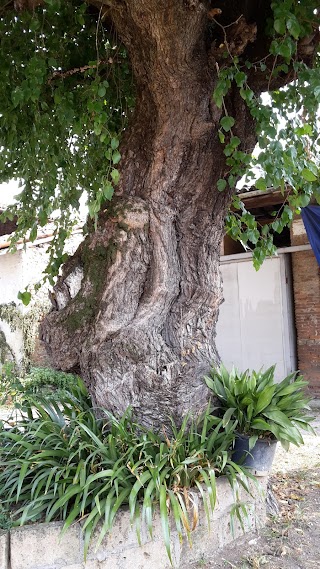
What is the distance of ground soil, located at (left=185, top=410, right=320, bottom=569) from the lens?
10.0ft

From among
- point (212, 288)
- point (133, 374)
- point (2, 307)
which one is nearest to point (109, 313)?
point (133, 374)

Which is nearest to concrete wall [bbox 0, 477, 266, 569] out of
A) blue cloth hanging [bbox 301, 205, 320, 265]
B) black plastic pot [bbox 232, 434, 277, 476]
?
black plastic pot [bbox 232, 434, 277, 476]

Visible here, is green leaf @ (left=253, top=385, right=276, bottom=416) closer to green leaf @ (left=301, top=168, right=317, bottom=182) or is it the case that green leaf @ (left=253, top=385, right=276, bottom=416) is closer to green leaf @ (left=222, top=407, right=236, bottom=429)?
green leaf @ (left=222, top=407, right=236, bottom=429)

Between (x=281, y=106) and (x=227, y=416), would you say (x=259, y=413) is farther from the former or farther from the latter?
(x=281, y=106)

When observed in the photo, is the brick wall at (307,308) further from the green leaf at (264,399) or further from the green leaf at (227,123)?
the green leaf at (227,123)

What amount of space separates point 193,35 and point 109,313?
6.41ft

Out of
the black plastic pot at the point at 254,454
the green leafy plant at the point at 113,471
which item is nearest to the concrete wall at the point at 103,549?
the green leafy plant at the point at 113,471

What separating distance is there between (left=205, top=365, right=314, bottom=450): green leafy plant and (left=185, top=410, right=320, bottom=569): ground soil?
63 centimetres

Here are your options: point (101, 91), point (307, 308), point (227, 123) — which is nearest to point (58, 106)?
point (101, 91)

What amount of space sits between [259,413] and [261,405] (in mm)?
84

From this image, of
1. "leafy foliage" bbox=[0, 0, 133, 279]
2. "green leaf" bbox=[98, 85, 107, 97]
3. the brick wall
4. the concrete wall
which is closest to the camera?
→ the concrete wall

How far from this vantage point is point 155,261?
3549 mm

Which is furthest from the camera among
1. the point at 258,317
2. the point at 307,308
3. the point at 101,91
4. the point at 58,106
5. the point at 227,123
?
the point at 258,317

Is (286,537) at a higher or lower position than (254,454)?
lower
